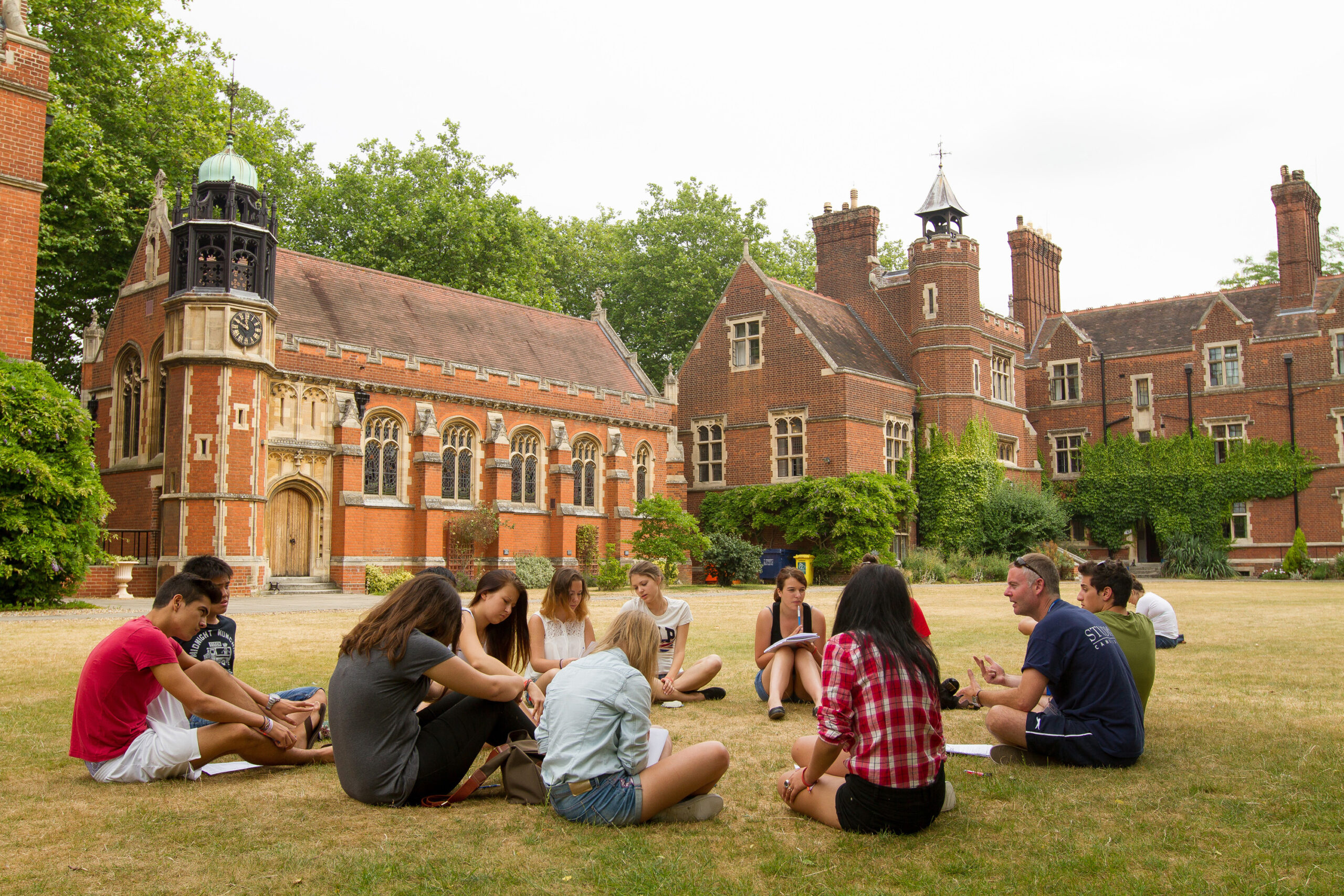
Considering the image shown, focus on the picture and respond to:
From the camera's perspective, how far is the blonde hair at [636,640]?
15.9 feet

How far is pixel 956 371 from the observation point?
35.4 m

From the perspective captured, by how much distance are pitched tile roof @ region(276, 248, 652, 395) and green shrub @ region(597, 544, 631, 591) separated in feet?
22.9

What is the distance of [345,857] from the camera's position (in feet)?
13.7

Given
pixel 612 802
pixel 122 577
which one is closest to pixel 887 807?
pixel 612 802

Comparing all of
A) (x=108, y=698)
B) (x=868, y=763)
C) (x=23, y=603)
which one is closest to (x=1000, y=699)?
(x=868, y=763)

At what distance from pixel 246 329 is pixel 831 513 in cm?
1745

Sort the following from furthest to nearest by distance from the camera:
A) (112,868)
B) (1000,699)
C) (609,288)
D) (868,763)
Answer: (609,288) → (1000,699) → (868,763) → (112,868)

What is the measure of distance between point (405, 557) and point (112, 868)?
919 inches

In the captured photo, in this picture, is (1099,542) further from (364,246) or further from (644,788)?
(644,788)

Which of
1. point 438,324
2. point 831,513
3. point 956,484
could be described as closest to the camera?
point 438,324

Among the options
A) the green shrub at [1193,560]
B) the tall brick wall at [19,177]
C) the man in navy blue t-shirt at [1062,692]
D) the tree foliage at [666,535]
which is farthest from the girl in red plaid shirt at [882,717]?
the green shrub at [1193,560]

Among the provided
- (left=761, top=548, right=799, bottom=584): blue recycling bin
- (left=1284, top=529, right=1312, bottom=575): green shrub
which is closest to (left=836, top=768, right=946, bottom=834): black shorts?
(left=761, top=548, right=799, bottom=584): blue recycling bin

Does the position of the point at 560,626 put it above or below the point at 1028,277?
below

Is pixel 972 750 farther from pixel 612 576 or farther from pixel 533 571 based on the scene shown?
pixel 533 571
